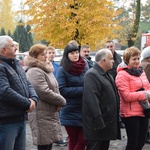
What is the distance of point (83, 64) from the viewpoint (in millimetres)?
4934

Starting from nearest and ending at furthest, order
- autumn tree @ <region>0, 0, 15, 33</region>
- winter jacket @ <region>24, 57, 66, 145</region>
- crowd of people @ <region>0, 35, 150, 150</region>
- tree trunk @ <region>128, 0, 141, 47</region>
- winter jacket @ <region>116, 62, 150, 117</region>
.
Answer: crowd of people @ <region>0, 35, 150, 150</region>
winter jacket @ <region>24, 57, 66, 145</region>
winter jacket @ <region>116, 62, 150, 117</region>
tree trunk @ <region>128, 0, 141, 47</region>
autumn tree @ <region>0, 0, 15, 33</region>

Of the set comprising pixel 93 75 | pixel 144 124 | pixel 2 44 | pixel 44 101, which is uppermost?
pixel 2 44

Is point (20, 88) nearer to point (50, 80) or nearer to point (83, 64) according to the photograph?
point (50, 80)

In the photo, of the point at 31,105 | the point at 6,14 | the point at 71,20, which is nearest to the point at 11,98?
the point at 31,105

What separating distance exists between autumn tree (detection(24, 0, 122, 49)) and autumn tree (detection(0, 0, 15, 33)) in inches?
1566

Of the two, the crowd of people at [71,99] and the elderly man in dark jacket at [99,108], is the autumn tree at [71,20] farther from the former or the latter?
the elderly man in dark jacket at [99,108]

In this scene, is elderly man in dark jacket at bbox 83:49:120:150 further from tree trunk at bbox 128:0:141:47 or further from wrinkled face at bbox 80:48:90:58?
tree trunk at bbox 128:0:141:47

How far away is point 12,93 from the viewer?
3721mm

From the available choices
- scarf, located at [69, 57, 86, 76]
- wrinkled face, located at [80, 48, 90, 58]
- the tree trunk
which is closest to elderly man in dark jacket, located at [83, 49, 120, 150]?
scarf, located at [69, 57, 86, 76]

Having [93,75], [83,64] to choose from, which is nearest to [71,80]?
[83,64]

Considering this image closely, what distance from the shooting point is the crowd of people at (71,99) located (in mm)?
3857

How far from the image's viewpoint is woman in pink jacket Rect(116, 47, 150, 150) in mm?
4750

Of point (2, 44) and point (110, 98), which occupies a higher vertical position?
point (2, 44)

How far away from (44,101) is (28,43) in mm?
35582
